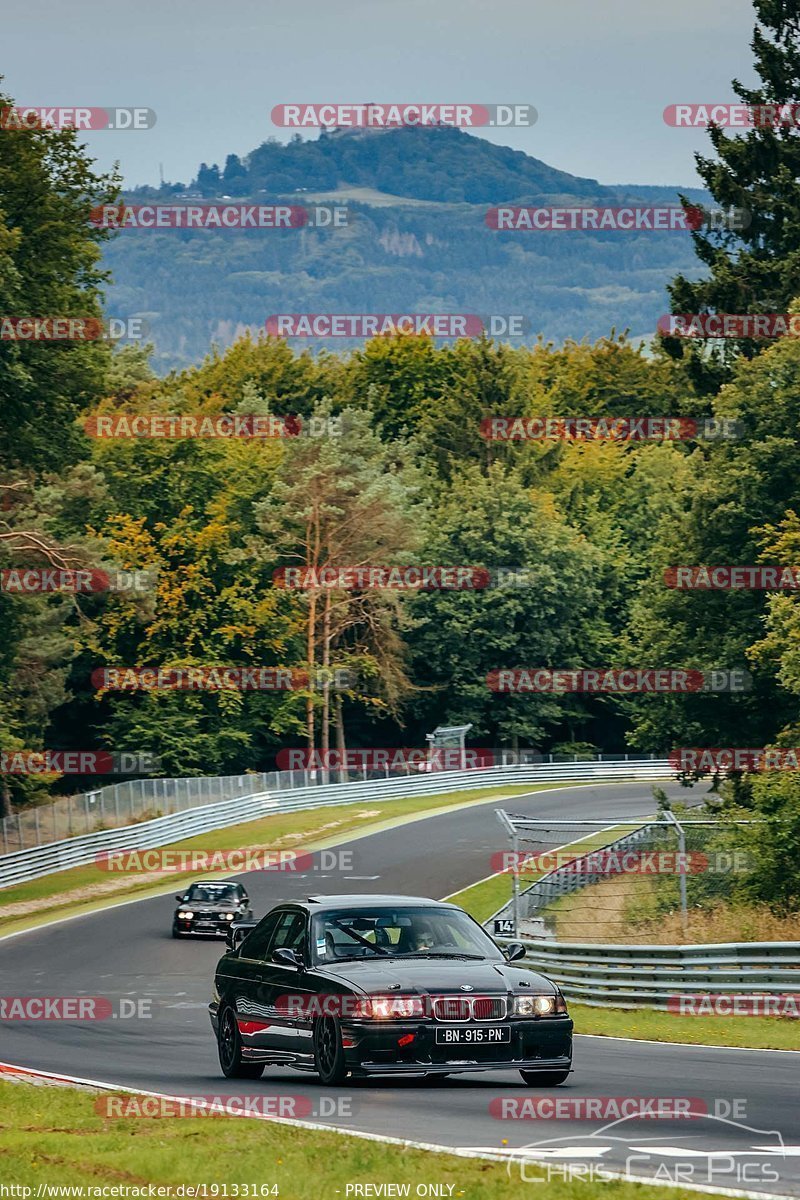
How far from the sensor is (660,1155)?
33.1ft

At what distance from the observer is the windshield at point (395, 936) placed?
1438 cm

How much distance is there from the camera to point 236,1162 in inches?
398

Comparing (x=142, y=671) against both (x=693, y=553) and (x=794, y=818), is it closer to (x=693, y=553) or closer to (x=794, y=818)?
(x=693, y=553)

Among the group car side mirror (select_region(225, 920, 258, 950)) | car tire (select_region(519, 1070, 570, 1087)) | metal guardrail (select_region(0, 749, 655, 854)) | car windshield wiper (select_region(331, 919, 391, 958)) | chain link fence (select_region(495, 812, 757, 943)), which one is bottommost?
metal guardrail (select_region(0, 749, 655, 854))

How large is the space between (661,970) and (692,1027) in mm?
2644

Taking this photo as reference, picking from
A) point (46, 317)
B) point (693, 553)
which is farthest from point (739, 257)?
point (46, 317)

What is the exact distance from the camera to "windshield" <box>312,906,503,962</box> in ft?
47.2

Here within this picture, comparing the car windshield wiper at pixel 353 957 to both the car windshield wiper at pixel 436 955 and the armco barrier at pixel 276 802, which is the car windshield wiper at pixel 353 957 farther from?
the armco barrier at pixel 276 802

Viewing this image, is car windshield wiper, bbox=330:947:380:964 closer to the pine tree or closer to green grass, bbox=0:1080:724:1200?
green grass, bbox=0:1080:724:1200

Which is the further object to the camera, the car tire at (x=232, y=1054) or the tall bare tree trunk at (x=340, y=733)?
the tall bare tree trunk at (x=340, y=733)

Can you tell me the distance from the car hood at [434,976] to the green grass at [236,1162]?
5.99 ft

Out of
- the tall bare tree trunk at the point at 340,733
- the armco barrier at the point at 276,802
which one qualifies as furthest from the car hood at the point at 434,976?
the tall bare tree trunk at the point at 340,733

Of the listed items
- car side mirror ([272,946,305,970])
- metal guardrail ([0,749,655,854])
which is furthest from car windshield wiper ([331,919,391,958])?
metal guardrail ([0,749,655,854])

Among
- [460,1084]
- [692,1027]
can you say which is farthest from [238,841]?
[460,1084]
